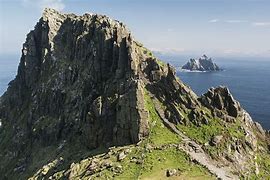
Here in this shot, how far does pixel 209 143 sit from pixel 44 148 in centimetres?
6370

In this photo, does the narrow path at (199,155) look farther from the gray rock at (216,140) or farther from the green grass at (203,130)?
the gray rock at (216,140)

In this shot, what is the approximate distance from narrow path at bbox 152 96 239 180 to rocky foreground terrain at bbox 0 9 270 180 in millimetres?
262

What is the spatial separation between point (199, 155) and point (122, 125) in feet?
77.1

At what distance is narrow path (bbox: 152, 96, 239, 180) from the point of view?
106875mm

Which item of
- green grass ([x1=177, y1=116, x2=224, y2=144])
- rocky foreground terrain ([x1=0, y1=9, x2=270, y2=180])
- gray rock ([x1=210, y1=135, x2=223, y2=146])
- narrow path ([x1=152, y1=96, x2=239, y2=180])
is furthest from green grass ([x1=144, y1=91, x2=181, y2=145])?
gray rock ([x1=210, y1=135, x2=223, y2=146])

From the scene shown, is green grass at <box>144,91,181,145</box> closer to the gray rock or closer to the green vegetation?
the gray rock

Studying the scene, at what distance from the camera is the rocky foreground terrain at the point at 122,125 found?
369 ft

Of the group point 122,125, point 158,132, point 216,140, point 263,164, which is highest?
point 122,125

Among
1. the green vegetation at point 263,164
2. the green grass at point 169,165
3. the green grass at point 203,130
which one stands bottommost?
the green vegetation at point 263,164

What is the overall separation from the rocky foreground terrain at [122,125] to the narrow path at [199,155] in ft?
0.86

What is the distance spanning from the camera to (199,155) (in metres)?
114

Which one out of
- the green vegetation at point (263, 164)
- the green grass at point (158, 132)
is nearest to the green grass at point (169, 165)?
the green grass at point (158, 132)

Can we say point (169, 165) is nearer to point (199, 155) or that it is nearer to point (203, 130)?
point (199, 155)

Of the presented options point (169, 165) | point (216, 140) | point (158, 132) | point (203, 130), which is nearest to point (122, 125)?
point (158, 132)
